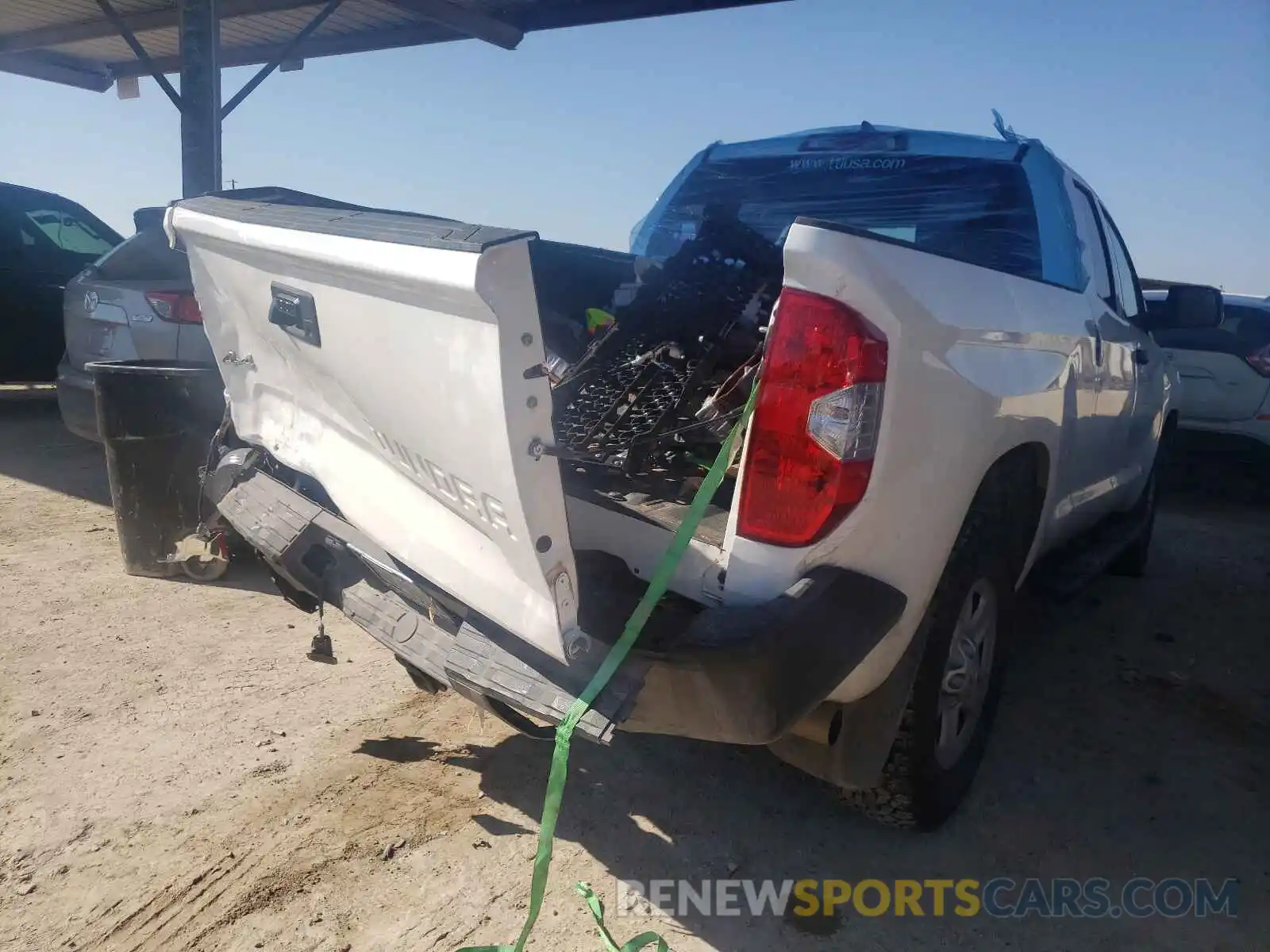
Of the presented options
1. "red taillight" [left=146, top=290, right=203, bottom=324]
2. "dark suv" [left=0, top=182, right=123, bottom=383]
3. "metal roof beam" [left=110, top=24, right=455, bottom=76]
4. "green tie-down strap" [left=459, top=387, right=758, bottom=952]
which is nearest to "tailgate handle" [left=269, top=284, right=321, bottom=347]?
"green tie-down strap" [left=459, top=387, right=758, bottom=952]

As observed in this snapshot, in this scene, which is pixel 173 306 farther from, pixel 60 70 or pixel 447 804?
pixel 60 70

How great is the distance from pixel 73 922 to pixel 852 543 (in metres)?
2.05

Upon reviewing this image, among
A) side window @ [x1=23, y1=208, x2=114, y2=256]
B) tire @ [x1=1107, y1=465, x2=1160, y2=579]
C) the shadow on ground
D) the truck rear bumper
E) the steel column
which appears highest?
the steel column

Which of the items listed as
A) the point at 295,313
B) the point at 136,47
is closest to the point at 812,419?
the point at 295,313

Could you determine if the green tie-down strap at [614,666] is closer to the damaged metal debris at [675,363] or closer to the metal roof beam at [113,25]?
the damaged metal debris at [675,363]

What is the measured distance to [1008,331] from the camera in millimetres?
2320

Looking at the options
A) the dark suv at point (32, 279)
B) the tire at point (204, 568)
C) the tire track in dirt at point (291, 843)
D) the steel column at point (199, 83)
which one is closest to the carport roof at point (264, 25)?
the steel column at point (199, 83)

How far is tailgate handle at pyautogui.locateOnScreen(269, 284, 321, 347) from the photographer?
222 cm

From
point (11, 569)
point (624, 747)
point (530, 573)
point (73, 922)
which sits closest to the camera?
point (530, 573)

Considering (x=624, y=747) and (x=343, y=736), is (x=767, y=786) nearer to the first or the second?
(x=624, y=747)

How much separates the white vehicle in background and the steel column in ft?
23.9

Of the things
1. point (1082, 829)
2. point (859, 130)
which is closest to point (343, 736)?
point (1082, 829)

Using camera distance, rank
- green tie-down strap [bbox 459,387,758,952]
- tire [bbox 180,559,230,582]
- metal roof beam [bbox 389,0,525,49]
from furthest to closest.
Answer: metal roof beam [bbox 389,0,525,49] < tire [bbox 180,559,230,582] < green tie-down strap [bbox 459,387,758,952]

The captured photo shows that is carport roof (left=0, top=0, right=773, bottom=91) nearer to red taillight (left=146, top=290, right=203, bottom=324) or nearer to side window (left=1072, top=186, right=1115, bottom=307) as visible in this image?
side window (left=1072, top=186, right=1115, bottom=307)
